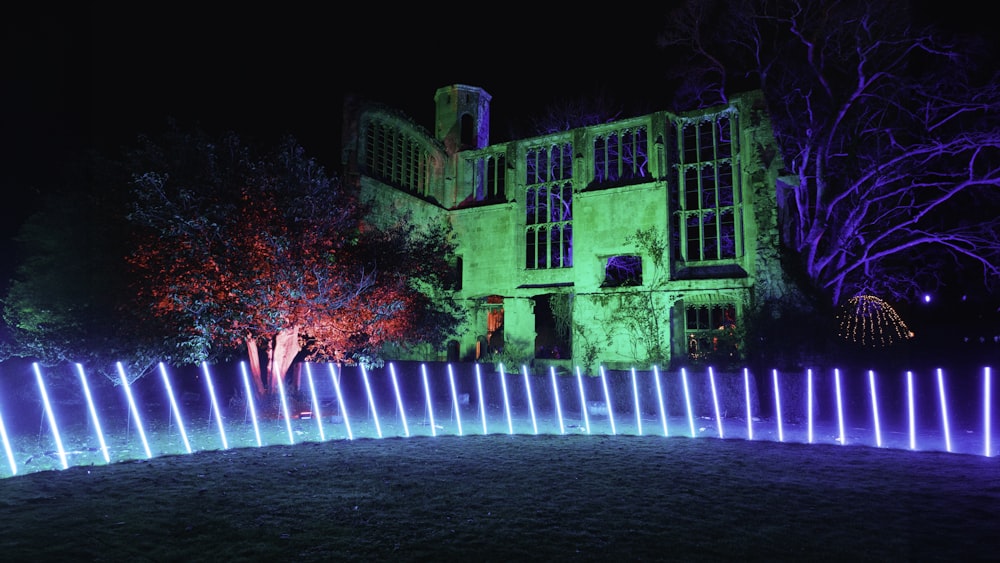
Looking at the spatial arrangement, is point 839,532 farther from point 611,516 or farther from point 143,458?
point 143,458

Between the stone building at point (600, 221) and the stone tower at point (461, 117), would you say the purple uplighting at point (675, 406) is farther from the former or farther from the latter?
the stone tower at point (461, 117)

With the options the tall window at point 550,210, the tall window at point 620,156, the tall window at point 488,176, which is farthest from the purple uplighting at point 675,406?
the tall window at point 488,176

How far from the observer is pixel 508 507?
617 centimetres

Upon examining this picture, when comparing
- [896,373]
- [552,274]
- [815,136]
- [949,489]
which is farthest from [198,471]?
[815,136]

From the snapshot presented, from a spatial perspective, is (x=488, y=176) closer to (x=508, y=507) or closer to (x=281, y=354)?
(x=281, y=354)

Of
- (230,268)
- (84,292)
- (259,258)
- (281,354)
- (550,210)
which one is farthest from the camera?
(550,210)

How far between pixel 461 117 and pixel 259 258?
20.1 metres

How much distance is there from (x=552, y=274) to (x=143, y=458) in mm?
19219

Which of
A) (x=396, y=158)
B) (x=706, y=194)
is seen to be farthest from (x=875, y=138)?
(x=396, y=158)

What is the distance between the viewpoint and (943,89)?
19703mm

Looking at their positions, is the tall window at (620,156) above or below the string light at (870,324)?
above

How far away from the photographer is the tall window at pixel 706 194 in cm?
2400

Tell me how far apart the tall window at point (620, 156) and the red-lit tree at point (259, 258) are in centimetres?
1300

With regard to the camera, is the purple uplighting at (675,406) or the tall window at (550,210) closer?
the purple uplighting at (675,406)
